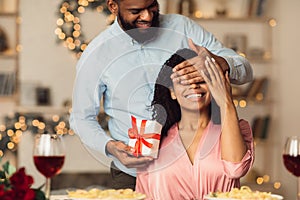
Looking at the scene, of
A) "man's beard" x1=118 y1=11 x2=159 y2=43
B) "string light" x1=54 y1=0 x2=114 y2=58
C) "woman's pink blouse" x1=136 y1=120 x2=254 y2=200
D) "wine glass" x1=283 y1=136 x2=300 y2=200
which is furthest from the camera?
"string light" x1=54 y1=0 x2=114 y2=58

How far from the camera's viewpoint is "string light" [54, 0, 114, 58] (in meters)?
5.30

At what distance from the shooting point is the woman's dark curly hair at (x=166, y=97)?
2.51m

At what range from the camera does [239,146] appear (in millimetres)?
2434

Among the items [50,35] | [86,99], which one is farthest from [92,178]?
[86,99]

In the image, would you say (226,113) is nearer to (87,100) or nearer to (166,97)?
(166,97)

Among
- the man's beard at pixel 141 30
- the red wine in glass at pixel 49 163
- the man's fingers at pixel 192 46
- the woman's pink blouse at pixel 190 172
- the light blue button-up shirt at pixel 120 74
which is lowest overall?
the woman's pink blouse at pixel 190 172

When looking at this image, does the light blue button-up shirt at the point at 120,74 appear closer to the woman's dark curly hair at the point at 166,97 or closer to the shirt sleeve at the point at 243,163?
the woman's dark curly hair at the point at 166,97

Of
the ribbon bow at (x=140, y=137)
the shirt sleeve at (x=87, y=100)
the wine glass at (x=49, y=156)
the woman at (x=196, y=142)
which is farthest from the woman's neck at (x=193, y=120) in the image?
the wine glass at (x=49, y=156)

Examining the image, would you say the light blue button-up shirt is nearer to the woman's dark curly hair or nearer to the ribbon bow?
the woman's dark curly hair

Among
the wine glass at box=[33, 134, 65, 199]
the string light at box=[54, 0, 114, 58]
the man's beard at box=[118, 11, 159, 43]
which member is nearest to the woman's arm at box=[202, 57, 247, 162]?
the man's beard at box=[118, 11, 159, 43]

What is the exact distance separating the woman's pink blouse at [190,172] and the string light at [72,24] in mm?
2915

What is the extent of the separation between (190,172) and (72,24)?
3.09m

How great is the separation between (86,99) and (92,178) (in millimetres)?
2945

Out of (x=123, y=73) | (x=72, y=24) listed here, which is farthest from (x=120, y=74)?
(x=72, y=24)
